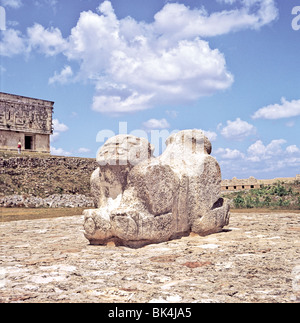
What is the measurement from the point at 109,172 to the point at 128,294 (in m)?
3.05

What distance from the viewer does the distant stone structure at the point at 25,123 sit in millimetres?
27406

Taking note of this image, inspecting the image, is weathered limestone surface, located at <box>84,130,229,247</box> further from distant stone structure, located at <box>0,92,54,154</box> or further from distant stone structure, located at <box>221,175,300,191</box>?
distant stone structure, located at <box>0,92,54,154</box>

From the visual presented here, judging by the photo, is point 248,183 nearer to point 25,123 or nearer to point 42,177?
point 42,177

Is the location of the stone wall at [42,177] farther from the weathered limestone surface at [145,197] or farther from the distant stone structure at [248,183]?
the weathered limestone surface at [145,197]

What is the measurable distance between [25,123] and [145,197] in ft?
81.9

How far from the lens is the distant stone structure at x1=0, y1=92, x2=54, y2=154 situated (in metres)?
27.4

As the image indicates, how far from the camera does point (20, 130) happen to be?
92.3 feet

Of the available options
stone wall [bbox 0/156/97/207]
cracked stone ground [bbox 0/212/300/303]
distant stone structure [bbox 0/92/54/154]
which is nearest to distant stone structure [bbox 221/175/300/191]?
stone wall [bbox 0/156/97/207]

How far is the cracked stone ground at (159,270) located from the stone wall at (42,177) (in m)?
14.4

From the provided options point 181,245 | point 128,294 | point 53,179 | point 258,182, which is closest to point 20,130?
point 53,179

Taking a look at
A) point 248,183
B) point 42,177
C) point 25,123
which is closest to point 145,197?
point 42,177

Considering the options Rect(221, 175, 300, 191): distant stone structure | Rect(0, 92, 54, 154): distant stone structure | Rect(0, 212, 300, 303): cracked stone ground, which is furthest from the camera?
Rect(0, 92, 54, 154): distant stone structure

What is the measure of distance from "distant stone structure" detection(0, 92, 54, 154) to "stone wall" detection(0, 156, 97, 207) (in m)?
4.82
